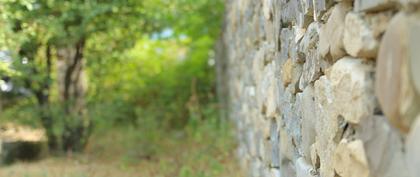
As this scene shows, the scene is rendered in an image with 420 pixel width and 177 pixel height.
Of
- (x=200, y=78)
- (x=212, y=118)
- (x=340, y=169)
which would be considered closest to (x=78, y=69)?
(x=212, y=118)

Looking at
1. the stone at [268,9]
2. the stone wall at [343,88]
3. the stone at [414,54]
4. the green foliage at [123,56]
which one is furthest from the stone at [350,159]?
the green foliage at [123,56]

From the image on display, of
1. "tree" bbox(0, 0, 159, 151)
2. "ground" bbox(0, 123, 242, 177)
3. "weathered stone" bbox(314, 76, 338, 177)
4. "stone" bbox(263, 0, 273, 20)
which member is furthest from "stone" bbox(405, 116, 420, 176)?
"tree" bbox(0, 0, 159, 151)

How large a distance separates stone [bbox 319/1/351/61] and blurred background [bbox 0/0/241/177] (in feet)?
10.1

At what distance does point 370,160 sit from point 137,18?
5.17 meters

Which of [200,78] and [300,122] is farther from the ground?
[300,122]

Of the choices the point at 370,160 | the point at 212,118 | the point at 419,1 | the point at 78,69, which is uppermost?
the point at 419,1

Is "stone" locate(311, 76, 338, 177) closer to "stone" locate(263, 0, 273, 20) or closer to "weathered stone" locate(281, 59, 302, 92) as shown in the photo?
"weathered stone" locate(281, 59, 302, 92)

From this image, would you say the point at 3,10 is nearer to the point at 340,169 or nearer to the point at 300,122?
the point at 300,122

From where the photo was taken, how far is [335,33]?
1704 mm

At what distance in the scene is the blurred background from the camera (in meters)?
5.48

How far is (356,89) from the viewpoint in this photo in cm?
149

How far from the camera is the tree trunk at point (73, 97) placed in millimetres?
6488

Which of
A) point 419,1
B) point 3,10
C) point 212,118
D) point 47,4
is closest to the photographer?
point 419,1

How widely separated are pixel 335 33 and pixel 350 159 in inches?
15.5
